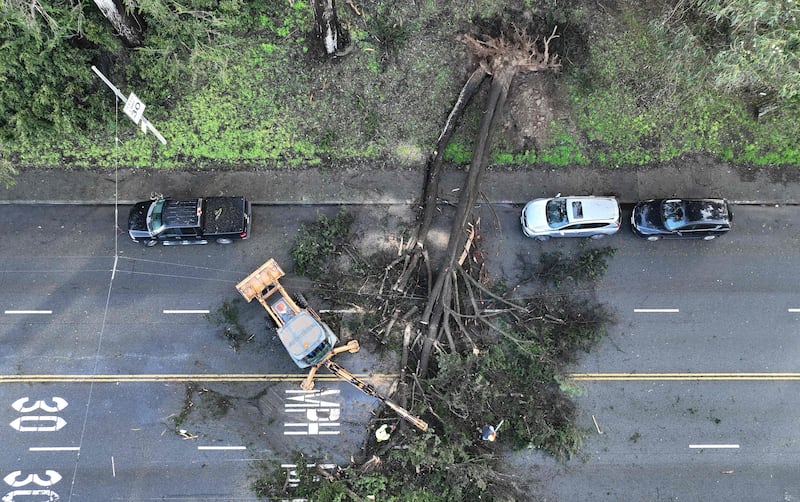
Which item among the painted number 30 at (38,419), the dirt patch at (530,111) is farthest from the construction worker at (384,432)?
the dirt patch at (530,111)

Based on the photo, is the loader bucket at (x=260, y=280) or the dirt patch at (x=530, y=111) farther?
the dirt patch at (x=530, y=111)

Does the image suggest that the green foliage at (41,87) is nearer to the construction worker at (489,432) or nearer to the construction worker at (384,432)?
the construction worker at (384,432)

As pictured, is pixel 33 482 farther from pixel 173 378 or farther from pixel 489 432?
pixel 489 432

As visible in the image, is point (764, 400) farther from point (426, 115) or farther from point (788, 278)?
point (426, 115)

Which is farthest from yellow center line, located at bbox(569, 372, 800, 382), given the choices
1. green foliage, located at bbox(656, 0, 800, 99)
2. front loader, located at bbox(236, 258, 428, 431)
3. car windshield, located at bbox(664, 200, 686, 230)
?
green foliage, located at bbox(656, 0, 800, 99)

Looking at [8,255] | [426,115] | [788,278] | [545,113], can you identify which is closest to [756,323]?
[788,278]
